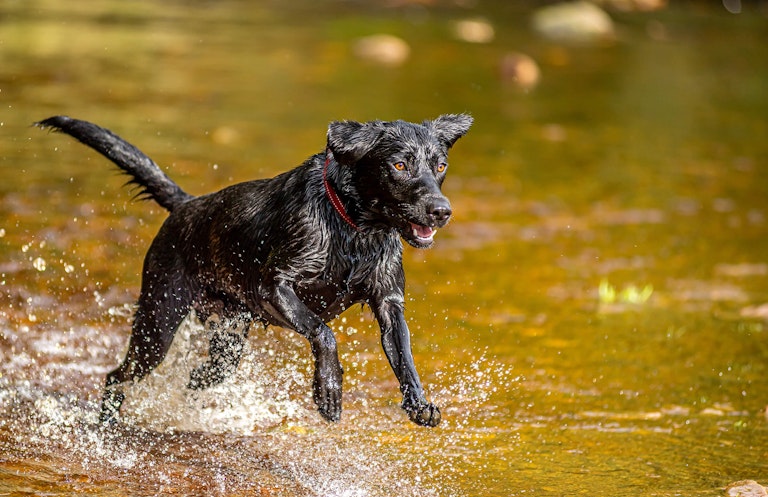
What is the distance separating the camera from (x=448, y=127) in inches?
205

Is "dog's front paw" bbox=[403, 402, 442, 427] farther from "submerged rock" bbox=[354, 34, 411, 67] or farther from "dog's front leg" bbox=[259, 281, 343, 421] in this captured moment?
"submerged rock" bbox=[354, 34, 411, 67]

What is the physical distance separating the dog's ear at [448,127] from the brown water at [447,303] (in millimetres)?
1519

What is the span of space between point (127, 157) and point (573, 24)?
24.7 metres

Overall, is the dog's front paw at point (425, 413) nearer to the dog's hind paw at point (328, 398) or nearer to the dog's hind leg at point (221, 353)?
the dog's hind paw at point (328, 398)

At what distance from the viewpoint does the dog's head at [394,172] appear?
15.9 ft

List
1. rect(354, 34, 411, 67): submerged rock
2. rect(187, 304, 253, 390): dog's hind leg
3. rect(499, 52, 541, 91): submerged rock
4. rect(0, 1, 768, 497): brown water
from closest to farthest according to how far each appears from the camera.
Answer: rect(0, 1, 768, 497): brown water → rect(187, 304, 253, 390): dog's hind leg → rect(499, 52, 541, 91): submerged rock → rect(354, 34, 411, 67): submerged rock

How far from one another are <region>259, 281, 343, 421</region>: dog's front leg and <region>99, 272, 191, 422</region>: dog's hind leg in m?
0.81

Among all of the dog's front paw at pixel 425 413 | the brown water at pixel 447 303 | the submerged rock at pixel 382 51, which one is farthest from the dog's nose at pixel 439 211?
the submerged rock at pixel 382 51

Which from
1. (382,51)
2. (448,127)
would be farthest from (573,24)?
(448,127)

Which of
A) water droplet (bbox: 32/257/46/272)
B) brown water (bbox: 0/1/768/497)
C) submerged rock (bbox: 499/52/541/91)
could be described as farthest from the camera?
submerged rock (bbox: 499/52/541/91)

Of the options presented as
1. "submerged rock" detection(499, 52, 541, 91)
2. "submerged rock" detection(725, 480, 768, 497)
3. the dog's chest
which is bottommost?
"submerged rock" detection(499, 52, 541, 91)

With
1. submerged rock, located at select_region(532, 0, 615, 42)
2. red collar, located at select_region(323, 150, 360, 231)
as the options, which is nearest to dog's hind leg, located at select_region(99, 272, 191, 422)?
red collar, located at select_region(323, 150, 360, 231)

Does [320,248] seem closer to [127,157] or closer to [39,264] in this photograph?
[127,157]

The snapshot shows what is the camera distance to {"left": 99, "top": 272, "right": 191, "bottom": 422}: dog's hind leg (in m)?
5.63
